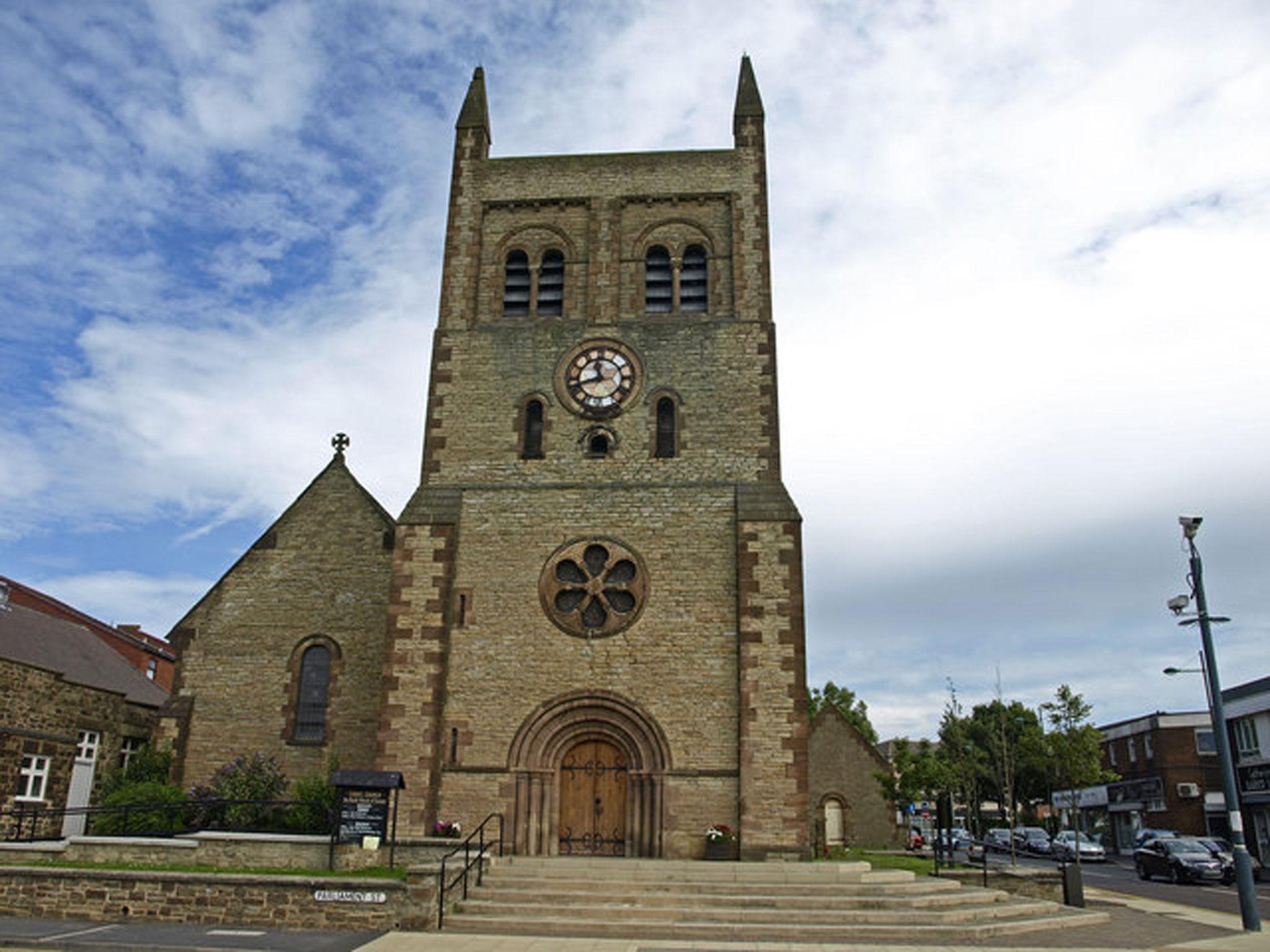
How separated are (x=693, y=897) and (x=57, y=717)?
1632 centimetres

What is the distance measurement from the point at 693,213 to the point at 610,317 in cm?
362

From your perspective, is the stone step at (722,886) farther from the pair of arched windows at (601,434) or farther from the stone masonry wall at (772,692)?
the pair of arched windows at (601,434)

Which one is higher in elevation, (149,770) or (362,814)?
(149,770)

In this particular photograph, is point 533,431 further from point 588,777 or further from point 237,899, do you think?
point 237,899

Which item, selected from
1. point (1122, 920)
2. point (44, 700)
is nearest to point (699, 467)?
point (1122, 920)

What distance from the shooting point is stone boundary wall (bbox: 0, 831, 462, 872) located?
53.5 feet

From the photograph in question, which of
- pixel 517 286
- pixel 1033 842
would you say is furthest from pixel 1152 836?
pixel 517 286

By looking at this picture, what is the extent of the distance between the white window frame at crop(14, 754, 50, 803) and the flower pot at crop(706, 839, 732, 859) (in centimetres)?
1512

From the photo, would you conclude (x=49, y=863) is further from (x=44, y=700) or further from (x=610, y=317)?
(x=610, y=317)

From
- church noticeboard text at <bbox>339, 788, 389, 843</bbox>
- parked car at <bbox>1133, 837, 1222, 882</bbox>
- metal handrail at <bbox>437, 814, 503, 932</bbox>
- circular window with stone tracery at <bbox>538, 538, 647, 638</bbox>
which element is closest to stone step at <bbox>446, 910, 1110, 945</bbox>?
metal handrail at <bbox>437, 814, 503, 932</bbox>

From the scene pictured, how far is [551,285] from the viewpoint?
24.5 m

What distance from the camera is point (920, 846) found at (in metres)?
38.1

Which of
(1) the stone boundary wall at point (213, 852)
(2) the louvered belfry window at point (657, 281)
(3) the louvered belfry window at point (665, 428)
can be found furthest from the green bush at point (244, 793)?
(2) the louvered belfry window at point (657, 281)

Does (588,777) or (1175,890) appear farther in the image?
(1175,890)
